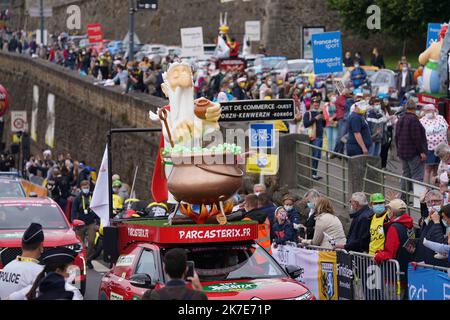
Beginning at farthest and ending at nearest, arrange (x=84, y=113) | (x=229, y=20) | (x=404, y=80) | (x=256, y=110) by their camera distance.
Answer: (x=229, y=20) < (x=84, y=113) < (x=404, y=80) < (x=256, y=110)

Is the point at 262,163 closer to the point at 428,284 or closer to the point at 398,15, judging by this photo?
the point at 428,284

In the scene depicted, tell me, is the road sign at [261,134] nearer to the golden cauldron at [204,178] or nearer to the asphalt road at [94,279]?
the asphalt road at [94,279]

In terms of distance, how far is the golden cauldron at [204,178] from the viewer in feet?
48.4

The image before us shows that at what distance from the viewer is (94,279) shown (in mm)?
22719

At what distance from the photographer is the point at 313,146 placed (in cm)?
2388

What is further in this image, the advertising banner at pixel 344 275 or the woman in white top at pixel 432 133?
the woman in white top at pixel 432 133

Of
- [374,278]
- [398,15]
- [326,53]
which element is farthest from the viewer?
[398,15]

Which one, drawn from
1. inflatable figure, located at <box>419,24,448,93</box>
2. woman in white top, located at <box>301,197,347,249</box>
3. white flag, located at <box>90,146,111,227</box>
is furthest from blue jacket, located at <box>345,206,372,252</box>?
inflatable figure, located at <box>419,24,448,93</box>

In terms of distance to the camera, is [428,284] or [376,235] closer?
[428,284]

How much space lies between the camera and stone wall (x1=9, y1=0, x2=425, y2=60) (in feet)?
211

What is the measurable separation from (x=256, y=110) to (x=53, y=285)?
32.8 feet

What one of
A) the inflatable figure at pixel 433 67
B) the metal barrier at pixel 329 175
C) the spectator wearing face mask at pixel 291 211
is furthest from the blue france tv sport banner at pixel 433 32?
the spectator wearing face mask at pixel 291 211

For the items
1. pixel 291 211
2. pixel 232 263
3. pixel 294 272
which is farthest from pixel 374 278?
pixel 291 211

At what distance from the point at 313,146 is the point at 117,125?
60.8ft
